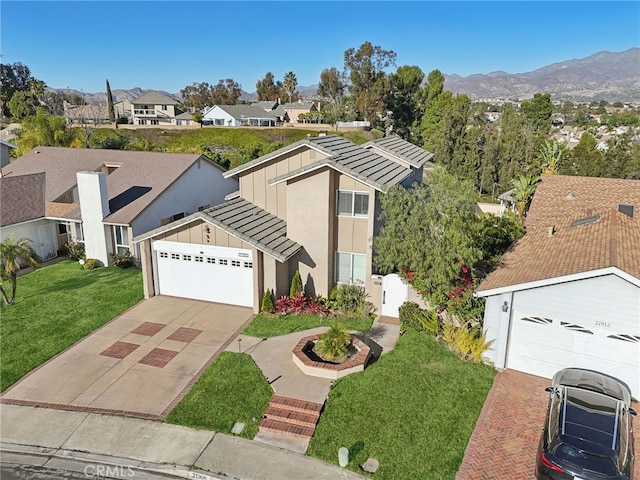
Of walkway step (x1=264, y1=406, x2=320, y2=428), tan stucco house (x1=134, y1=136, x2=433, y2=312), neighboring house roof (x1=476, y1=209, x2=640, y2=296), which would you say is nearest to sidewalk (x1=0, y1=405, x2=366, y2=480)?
walkway step (x1=264, y1=406, x2=320, y2=428)

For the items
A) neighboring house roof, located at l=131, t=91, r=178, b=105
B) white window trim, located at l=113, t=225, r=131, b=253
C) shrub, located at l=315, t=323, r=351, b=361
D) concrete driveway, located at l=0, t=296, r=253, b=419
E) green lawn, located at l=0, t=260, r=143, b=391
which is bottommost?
concrete driveway, located at l=0, t=296, r=253, b=419

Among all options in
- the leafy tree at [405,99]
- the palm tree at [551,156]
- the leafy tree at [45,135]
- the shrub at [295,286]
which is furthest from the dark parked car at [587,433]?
the leafy tree at [405,99]

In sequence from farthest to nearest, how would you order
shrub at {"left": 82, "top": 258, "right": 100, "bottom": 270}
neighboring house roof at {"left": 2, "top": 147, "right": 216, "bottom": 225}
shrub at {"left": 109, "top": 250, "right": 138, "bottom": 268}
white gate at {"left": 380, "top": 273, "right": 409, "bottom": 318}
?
neighboring house roof at {"left": 2, "top": 147, "right": 216, "bottom": 225} → shrub at {"left": 109, "top": 250, "right": 138, "bottom": 268} → shrub at {"left": 82, "top": 258, "right": 100, "bottom": 270} → white gate at {"left": 380, "top": 273, "right": 409, "bottom": 318}

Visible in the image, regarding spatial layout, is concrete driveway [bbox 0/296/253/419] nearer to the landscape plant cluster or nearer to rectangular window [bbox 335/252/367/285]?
rectangular window [bbox 335/252/367/285]

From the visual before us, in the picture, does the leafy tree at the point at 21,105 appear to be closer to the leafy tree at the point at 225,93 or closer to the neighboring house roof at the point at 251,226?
the leafy tree at the point at 225,93

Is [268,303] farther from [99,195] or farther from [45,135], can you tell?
[45,135]

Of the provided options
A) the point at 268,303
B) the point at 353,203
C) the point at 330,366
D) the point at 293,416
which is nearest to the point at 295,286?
the point at 268,303
